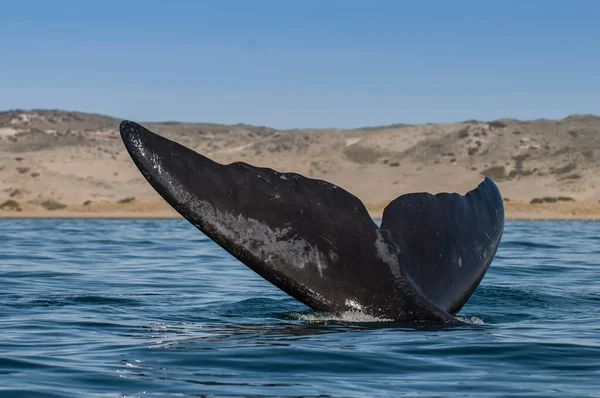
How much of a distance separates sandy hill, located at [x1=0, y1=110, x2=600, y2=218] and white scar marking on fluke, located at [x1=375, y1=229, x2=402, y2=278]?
43899 mm

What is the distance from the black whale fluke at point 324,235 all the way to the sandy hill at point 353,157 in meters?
43.7

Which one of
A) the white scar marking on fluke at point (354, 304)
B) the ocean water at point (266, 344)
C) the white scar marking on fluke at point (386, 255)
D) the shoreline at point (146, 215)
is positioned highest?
the white scar marking on fluke at point (386, 255)

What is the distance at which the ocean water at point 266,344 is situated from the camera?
5.76 meters

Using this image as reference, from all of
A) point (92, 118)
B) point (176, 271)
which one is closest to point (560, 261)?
point (176, 271)

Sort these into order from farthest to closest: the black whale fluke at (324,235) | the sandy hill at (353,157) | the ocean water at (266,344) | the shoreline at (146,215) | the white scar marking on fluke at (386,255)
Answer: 1. the sandy hill at (353,157)
2. the shoreline at (146,215)
3. the white scar marking on fluke at (386,255)
4. the black whale fluke at (324,235)
5. the ocean water at (266,344)

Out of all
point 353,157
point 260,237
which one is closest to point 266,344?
point 260,237

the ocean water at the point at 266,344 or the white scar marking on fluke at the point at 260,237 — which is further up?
the white scar marking on fluke at the point at 260,237

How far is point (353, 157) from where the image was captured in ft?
274

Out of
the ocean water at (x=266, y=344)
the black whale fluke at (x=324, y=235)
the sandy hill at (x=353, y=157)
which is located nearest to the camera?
Result: the ocean water at (x=266, y=344)

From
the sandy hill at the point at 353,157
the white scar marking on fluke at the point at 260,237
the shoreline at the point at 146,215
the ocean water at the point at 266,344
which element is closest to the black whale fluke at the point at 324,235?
the white scar marking on fluke at the point at 260,237

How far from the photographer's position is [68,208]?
50.0 m

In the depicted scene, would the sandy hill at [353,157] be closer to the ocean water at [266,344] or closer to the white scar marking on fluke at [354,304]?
the ocean water at [266,344]

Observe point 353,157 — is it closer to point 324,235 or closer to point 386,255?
point 386,255

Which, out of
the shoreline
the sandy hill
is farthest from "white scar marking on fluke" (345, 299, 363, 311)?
the sandy hill
